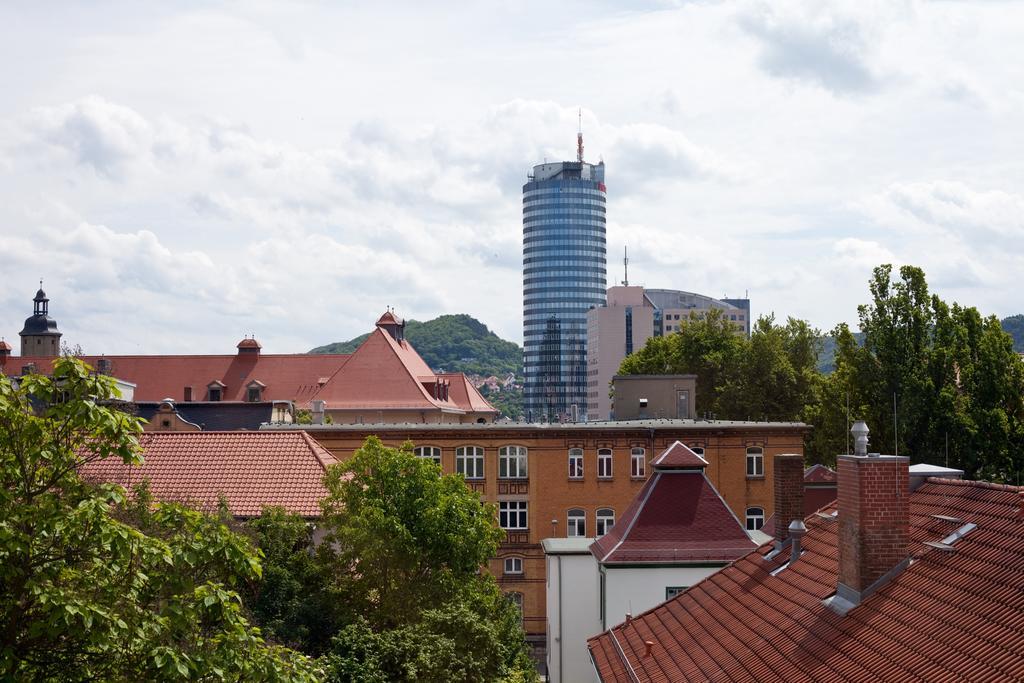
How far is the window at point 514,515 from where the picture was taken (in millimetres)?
50375

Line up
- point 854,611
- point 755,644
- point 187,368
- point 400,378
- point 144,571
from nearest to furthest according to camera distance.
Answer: point 144,571 → point 854,611 → point 755,644 → point 400,378 → point 187,368

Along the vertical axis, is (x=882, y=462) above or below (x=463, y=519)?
above

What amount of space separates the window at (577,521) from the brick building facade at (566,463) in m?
0.04

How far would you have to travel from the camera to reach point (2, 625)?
1055cm

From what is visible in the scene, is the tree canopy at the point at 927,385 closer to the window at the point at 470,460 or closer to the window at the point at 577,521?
the window at the point at 577,521

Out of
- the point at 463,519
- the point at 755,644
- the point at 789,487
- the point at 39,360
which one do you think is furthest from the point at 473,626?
the point at 39,360

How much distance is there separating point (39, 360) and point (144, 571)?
96.0 meters

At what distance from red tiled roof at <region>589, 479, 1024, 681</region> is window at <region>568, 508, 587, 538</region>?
95.8 ft

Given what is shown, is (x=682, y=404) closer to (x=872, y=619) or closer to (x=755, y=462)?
(x=755, y=462)

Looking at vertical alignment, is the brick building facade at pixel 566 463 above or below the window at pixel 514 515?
above

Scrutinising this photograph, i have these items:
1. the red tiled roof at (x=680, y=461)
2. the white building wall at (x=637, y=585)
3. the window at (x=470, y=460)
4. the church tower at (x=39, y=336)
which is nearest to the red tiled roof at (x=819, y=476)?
the red tiled roof at (x=680, y=461)

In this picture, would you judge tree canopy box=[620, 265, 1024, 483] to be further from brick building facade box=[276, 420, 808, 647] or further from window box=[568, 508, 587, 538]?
window box=[568, 508, 587, 538]

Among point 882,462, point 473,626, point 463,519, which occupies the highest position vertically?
point 882,462

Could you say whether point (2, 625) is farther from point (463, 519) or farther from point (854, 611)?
point (463, 519)
